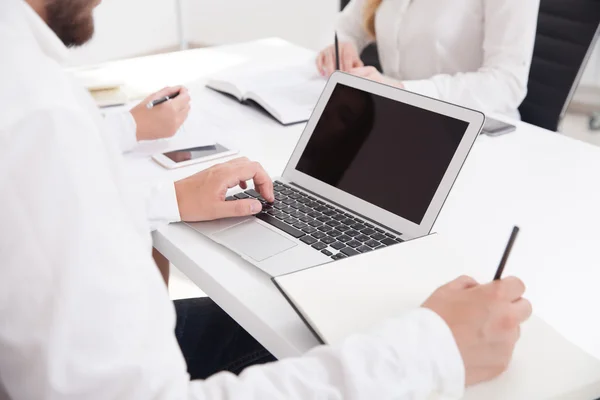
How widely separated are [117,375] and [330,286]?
0.85ft

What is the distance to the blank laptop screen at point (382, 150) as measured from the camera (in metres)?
0.88

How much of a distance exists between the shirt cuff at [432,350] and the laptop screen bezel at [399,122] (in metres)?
0.27

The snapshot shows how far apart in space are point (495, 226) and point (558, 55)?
0.94 meters

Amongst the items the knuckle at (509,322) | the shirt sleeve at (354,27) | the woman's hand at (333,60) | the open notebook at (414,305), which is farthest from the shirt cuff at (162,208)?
the shirt sleeve at (354,27)

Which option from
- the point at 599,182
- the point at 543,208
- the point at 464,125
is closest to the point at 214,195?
the point at 464,125

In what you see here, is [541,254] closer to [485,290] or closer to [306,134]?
[485,290]

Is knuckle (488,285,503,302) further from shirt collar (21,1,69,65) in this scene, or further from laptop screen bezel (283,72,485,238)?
shirt collar (21,1,69,65)

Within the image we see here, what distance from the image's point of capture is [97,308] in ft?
1.62

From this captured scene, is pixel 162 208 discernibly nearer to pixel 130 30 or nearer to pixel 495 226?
pixel 495 226

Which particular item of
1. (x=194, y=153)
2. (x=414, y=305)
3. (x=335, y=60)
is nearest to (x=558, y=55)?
(x=335, y=60)

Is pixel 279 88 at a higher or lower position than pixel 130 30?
higher

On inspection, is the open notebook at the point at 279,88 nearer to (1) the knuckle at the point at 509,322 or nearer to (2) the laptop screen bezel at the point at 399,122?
(2) the laptop screen bezel at the point at 399,122

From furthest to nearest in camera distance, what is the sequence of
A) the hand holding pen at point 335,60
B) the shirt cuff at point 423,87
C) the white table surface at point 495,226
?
1. the hand holding pen at point 335,60
2. the shirt cuff at point 423,87
3. the white table surface at point 495,226

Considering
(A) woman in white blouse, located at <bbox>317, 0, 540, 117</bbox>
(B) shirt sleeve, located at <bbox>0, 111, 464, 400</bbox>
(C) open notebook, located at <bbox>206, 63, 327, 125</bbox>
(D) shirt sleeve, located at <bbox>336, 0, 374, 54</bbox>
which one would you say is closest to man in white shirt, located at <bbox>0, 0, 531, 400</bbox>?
(B) shirt sleeve, located at <bbox>0, 111, 464, 400</bbox>
